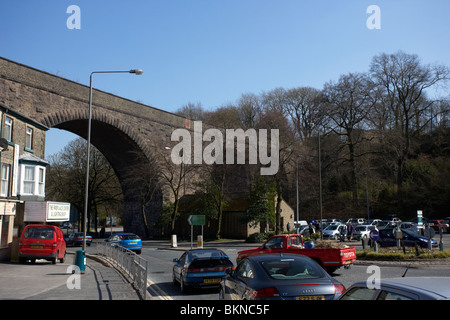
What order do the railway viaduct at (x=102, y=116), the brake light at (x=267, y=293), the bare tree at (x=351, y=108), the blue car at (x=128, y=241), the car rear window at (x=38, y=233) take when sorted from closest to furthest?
the brake light at (x=267, y=293) → the car rear window at (x=38, y=233) → the blue car at (x=128, y=241) → the railway viaduct at (x=102, y=116) → the bare tree at (x=351, y=108)

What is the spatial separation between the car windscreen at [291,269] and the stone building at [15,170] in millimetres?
17334

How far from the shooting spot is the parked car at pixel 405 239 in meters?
25.1

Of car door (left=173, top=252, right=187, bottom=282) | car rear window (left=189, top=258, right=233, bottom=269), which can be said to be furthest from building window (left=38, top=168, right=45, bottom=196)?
car rear window (left=189, top=258, right=233, bottom=269)

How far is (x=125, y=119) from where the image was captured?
150 feet

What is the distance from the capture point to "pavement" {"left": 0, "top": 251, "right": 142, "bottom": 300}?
1061 cm

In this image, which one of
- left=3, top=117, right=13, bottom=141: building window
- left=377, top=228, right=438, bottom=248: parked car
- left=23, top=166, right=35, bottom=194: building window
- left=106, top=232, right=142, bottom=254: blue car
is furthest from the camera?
left=106, top=232, right=142, bottom=254: blue car

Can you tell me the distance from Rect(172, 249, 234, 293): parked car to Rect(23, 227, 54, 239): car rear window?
32.4 feet

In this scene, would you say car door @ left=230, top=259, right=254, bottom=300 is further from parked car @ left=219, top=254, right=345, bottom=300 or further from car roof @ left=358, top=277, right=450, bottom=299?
car roof @ left=358, top=277, right=450, bottom=299

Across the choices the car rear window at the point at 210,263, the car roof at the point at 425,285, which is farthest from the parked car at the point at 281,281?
the car rear window at the point at 210,263

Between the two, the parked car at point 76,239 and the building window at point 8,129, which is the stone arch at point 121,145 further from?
the building window at point 8,129

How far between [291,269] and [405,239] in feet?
68.0

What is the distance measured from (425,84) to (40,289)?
5400 centimetres

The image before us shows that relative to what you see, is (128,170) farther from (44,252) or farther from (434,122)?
(434,122)

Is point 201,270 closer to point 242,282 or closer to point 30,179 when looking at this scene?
point 242,282
